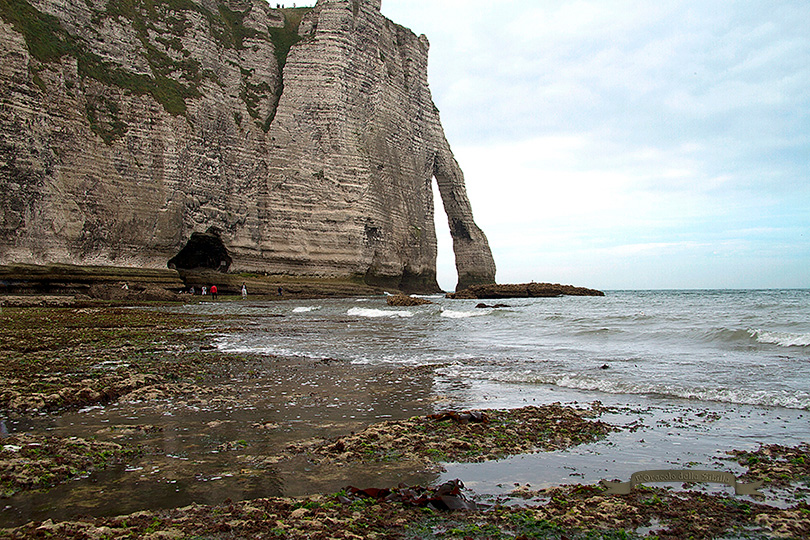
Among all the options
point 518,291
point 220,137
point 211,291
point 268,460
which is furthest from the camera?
point 518,291

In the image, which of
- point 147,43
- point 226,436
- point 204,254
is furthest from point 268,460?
point 147,43

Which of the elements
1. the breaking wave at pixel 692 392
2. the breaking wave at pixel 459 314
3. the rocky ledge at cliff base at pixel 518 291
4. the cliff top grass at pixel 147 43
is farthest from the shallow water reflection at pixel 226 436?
the rocky ledge at cliff base at pixel 518 291

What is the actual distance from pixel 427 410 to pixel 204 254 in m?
37.7

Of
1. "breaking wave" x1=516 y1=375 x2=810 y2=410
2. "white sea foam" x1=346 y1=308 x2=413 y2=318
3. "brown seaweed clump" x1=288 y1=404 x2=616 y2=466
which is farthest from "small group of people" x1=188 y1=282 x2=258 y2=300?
"brown seaweed clump" x1=288 y1=404 x2=616 y2=466

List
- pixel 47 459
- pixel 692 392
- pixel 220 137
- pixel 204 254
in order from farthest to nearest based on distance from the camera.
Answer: pixel 204 254
pixel 220 137
pixel 692 392
pixel 47 459

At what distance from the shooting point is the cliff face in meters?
29.5

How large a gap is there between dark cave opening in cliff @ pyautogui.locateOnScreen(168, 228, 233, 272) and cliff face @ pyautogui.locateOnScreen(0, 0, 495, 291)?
348mm

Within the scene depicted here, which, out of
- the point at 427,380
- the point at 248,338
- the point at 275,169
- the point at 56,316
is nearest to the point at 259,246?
the point at 275,169

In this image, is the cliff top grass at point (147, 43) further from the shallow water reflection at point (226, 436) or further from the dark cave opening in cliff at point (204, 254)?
the shallow water reflection at point (226, 436)

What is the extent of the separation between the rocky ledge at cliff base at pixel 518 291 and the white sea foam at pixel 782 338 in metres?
31.1

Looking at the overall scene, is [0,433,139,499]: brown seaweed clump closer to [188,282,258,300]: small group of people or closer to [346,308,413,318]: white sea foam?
[346,308,413,318]: white sea foam

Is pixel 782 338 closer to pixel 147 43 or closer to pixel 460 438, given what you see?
pixel 460 438

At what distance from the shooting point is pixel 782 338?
11.2 meters

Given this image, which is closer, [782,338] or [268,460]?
[268,460]
